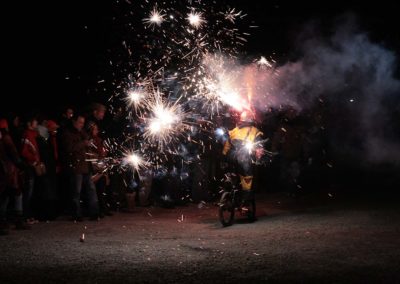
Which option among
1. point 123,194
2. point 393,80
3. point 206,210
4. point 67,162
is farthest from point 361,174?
point 67,162

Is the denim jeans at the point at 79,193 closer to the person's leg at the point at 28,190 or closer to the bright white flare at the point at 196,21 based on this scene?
the person's leg at the point at 28,190

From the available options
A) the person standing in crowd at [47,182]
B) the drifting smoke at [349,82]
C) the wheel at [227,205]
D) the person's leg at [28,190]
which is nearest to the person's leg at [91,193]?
the person standing in crowd at [47,182]

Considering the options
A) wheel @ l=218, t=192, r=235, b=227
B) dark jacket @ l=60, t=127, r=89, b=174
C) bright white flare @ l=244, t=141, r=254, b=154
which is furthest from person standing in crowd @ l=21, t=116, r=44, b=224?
bright white flare @ l=244, t=141, r=254, b=154

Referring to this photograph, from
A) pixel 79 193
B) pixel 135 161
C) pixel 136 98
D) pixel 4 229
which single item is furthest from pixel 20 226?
pixel 136 98

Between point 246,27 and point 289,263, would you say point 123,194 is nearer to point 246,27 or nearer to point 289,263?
point 289,263

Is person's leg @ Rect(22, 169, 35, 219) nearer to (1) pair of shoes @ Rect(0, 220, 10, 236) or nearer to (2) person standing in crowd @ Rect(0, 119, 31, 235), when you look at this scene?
(2) person standing in crowd @ Rect(0, 119, 31, 235)

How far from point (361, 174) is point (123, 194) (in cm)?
950

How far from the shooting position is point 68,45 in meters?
16.6

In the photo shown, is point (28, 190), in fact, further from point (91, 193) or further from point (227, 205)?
point (227, 205)

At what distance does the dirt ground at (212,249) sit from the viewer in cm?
671

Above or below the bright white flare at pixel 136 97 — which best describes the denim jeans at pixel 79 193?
below

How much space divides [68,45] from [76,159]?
6327mm

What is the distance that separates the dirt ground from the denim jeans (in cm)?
37

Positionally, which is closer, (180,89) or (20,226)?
(20,226)
